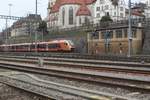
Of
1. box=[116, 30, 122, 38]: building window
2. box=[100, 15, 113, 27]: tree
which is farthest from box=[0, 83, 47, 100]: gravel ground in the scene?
box=[100, 15, 113, 27]: tree

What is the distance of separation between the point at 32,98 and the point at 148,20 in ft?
168

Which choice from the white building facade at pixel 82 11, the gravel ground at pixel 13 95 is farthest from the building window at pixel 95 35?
the gravel ground at pixel 13 95

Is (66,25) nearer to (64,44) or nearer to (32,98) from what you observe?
(64,44)

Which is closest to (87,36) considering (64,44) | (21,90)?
(64,44)

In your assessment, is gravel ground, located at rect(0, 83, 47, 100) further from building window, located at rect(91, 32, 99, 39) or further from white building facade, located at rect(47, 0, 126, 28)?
white building facade, located at rect(47, 0, 126, 28)

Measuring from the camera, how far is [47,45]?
68438 mm

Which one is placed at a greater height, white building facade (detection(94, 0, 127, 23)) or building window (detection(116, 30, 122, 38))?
white building facade (detection(94, 0, 127, 23))

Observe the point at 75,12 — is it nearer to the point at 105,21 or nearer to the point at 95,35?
the point at 105,21

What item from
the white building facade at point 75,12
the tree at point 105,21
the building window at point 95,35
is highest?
the white building facade at point 75,12

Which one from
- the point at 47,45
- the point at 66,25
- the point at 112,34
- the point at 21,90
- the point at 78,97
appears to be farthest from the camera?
the point at 66,25

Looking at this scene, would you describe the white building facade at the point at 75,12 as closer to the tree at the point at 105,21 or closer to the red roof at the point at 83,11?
the red roof at the point at 83,11

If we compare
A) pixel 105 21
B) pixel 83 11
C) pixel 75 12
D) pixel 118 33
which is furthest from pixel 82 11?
pixel 118 33

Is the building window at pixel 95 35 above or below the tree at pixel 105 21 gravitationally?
below

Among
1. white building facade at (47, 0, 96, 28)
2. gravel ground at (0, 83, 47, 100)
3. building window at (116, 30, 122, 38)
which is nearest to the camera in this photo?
gravel ground at (0, 83, 47, 100)
